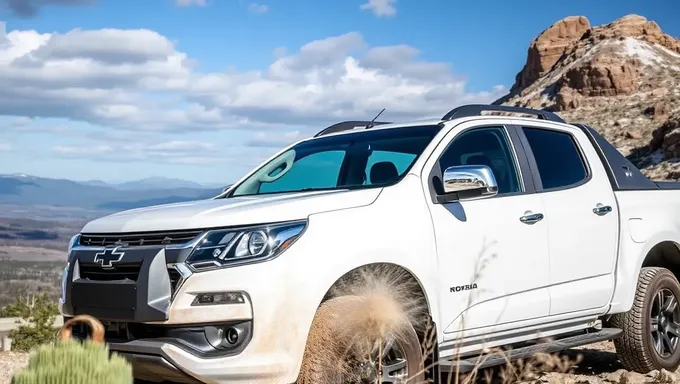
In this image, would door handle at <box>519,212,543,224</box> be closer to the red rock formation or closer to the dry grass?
the dry grass

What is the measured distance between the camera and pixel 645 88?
2751 inches

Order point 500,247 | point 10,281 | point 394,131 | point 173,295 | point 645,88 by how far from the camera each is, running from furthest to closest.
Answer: point 10,281
point 645,88
point 394,131
point 500,247
point 173,295

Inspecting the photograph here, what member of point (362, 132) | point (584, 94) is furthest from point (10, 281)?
point (362, 132)

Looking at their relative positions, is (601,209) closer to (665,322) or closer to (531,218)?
(531,218)

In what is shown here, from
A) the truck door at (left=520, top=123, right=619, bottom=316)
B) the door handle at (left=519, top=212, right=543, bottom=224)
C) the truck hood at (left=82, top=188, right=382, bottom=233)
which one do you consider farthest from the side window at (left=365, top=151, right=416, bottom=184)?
the truck door at (left=520, top=123, right=619, bottom=316)

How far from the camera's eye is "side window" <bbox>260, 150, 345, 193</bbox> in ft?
19.0

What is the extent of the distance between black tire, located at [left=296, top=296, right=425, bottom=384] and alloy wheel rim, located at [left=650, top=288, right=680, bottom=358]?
324cm

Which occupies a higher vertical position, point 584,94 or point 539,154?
point 584,94

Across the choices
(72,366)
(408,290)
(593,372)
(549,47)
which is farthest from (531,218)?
(549,47)

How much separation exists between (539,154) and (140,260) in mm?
3170

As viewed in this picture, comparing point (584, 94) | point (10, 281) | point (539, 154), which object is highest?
point (584, 94)

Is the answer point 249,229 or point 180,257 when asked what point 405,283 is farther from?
point 180,257

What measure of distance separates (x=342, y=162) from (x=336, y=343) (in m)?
2.04

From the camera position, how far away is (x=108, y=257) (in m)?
4.45
